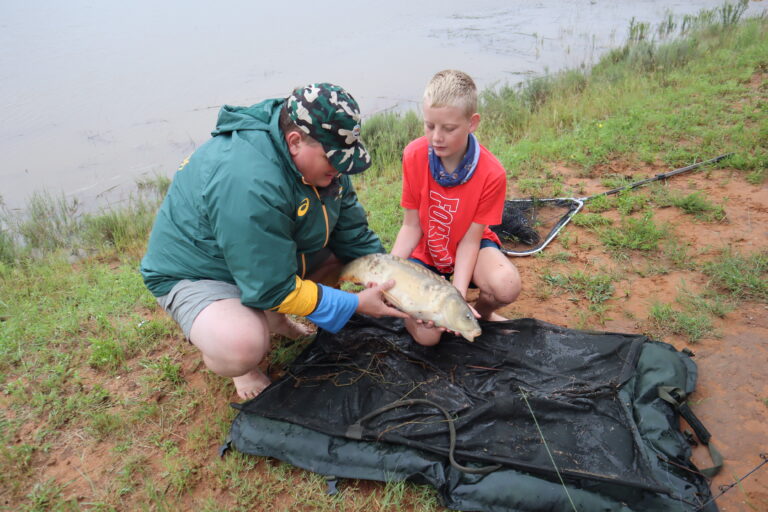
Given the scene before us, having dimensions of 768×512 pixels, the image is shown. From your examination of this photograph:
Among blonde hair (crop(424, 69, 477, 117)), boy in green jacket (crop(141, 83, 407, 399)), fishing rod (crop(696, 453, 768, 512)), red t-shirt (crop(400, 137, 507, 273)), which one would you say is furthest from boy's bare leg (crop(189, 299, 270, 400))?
fishing rod (crop(696, 453, 768, 512))

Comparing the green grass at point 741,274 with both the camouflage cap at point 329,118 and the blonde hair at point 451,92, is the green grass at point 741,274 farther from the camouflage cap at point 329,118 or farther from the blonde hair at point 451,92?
the camouflage cap at point 329,118

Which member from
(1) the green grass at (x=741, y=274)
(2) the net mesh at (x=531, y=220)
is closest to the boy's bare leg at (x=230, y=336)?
(2) the net mesh at (x=531, y=220)

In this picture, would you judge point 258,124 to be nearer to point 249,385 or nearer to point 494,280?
point 249,385

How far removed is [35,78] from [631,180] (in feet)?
33.2

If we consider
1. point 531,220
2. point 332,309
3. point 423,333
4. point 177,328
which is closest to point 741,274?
point 531,220

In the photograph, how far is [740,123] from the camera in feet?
16.9

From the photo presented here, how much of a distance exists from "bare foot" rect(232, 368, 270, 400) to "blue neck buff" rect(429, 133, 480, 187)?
151cm

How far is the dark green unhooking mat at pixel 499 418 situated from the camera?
6.62 ft

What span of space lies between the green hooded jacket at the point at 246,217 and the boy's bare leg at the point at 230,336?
0.39 ft

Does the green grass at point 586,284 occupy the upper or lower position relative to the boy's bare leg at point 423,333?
lower

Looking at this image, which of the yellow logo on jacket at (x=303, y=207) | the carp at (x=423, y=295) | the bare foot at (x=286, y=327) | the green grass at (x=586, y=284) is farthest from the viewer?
the green grass at (x=586, y=284)

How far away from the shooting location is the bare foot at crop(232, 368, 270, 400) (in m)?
2.59

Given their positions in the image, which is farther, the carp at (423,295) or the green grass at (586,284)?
the green grass at (586,284)

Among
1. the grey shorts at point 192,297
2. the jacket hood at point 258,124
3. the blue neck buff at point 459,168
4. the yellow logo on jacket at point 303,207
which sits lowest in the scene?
the grey shorts at point 192,297
